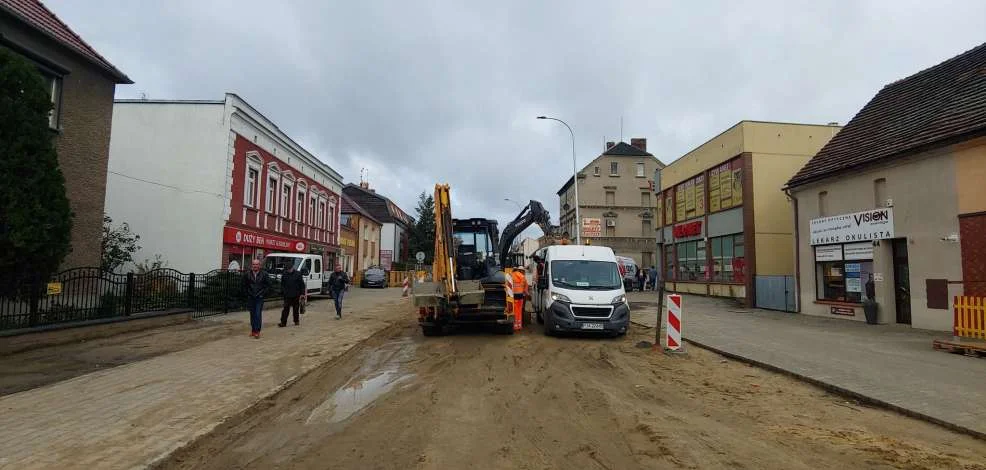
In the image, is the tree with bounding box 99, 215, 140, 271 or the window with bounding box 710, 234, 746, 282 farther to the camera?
the window with bounding box 710, 234, 746, 282

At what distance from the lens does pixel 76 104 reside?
1416 cm

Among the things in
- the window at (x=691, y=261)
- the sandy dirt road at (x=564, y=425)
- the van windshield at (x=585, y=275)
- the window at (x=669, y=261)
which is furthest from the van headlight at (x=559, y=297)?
the window at (x=669, y=261)

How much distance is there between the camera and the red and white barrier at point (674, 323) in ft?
36.7

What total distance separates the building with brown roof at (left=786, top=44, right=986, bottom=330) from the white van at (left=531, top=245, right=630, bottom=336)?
8042 mm

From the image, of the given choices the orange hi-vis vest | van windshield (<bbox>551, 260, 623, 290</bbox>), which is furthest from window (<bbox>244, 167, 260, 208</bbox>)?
van windshield (<bbox>551, 260, 623, 290</bbox>)

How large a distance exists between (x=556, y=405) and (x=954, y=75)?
17.4 metres

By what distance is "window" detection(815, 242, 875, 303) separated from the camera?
16734mm

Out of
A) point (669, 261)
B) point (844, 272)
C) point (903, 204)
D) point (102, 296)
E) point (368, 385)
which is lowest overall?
point (368, 385)

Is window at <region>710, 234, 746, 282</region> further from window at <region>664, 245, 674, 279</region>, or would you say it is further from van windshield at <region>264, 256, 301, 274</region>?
van windshield at <region>264, 256, 301, 274</region>

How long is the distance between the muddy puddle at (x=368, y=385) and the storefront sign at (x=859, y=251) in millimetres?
13933

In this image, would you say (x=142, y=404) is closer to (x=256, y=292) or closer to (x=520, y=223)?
(x=256, y=292)

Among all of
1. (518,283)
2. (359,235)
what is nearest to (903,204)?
(518,283)

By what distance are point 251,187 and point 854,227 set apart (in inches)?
924

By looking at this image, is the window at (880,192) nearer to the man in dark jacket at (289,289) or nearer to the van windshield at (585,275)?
the van windshield at (585,275)
